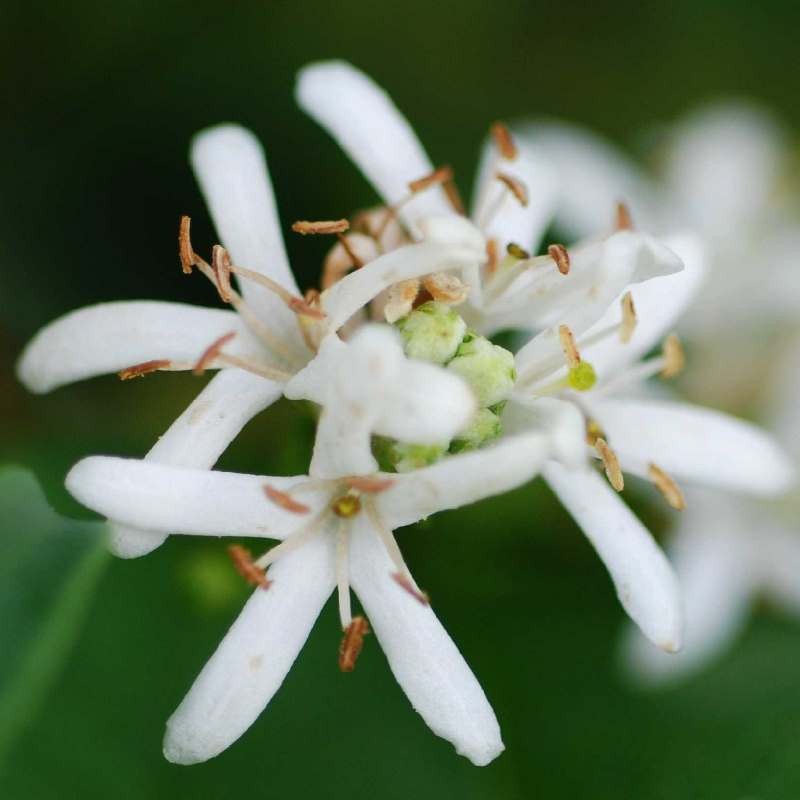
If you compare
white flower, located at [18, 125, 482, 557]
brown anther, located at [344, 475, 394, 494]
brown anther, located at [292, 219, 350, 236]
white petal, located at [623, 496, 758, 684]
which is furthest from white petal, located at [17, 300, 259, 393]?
white petal, located at [623, 496, 758, 684]

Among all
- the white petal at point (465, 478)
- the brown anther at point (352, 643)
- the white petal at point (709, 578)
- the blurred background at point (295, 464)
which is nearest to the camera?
the white petal at point (465, 478)

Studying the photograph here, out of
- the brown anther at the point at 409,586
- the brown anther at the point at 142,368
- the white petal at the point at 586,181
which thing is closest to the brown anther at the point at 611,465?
the brown anther at the point at 409,586

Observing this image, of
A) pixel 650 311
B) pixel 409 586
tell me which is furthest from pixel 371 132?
pixel 409 586

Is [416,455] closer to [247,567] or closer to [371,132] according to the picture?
[247,567]

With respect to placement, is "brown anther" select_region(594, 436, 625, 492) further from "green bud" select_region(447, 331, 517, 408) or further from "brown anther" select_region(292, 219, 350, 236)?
"brown anther" select_region(292, 219, 350, 236)

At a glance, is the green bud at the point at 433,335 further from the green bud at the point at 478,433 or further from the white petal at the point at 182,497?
the white petal at the point at 182,497

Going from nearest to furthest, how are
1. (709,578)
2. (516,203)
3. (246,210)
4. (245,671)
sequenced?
(245,671) → (246,210) → (516,203) → (709,578)

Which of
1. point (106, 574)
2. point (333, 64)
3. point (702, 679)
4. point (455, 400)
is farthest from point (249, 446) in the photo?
point (455, 400)
